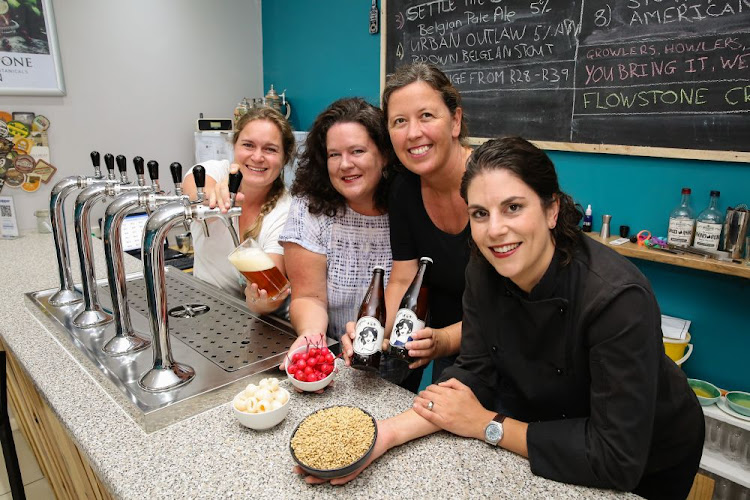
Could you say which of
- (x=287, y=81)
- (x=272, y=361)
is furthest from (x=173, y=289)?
(x=287, y=81)

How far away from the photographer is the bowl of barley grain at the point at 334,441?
2.79 ft

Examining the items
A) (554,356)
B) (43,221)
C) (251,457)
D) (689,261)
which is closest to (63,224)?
(251,457)

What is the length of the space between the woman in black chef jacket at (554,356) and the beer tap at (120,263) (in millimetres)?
757

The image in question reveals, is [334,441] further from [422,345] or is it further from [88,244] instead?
[88,244]

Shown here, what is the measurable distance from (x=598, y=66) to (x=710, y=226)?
0.92 meters

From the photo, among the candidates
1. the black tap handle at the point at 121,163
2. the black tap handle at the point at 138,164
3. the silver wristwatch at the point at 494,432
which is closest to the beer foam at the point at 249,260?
the black tap handle at the point at 138,164

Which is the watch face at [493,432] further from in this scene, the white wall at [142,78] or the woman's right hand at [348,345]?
the white wall at [142,78]

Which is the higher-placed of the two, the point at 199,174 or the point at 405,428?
the point at 199,174

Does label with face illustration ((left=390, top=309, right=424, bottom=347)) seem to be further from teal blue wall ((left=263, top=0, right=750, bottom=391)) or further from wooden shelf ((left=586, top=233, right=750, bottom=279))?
teal blue wall ((left=263, top=0, right=750, bottom=391))

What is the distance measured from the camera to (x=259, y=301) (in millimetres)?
1516

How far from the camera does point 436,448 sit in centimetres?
97

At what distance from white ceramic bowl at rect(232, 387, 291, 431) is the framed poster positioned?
2.93 meters

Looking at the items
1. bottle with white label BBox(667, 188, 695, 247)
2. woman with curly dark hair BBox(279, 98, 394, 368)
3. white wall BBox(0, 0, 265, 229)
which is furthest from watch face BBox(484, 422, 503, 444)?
white wall BBox(0, 0, 265, 229)

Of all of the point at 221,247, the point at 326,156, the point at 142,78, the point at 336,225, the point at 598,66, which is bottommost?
the point at 221,247
